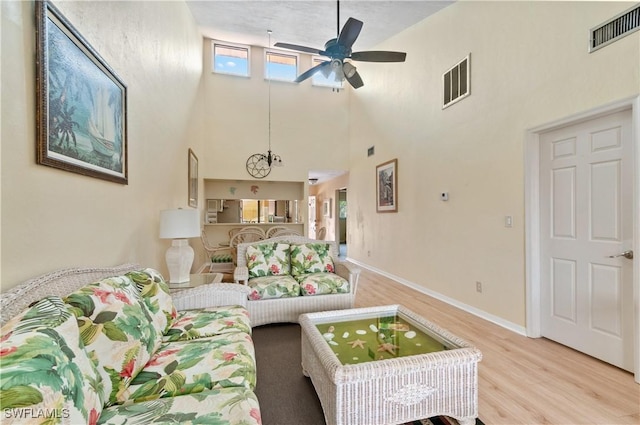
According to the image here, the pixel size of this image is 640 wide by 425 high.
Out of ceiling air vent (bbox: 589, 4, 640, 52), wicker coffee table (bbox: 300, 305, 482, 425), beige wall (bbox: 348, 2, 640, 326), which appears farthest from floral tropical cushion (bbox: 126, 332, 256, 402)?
ceiling air vent (bbox: 589, 4, 640, 52)

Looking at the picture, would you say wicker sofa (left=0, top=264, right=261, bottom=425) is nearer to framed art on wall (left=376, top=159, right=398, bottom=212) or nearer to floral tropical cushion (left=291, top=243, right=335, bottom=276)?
floral tropical cushion (left=291, top=243, right=335, bottom=276)

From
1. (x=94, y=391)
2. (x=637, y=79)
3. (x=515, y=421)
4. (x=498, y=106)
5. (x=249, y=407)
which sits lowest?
(x=515, y=421)

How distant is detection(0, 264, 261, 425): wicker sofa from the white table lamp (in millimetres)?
615

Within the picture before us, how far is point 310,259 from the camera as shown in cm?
338

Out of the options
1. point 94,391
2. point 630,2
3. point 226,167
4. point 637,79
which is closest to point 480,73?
point 630,2

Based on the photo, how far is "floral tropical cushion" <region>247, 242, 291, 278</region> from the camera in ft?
10.7

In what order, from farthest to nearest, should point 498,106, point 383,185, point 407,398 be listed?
point 383,185
point 498,106
point 407,398

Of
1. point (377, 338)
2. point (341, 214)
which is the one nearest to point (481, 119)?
point (377, 338)

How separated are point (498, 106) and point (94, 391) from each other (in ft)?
12.7

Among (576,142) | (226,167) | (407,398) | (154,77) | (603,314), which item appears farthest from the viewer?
(226,167)

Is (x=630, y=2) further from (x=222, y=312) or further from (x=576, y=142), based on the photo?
(x=222, y=312)

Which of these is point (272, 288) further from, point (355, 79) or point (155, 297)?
point (355, 79)

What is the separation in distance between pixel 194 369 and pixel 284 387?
0.83 m

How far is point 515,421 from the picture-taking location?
1599 mm
